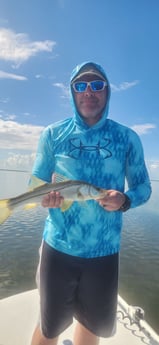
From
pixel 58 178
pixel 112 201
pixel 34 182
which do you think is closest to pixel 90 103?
pixel 58 178

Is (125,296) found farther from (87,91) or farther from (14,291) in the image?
(87,91)

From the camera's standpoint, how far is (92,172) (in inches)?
155

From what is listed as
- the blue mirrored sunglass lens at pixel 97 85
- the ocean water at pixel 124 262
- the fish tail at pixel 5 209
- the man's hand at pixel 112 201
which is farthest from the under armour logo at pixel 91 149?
the ocean water at pixel 124 262

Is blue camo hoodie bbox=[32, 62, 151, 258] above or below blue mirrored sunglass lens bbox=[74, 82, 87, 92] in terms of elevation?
below

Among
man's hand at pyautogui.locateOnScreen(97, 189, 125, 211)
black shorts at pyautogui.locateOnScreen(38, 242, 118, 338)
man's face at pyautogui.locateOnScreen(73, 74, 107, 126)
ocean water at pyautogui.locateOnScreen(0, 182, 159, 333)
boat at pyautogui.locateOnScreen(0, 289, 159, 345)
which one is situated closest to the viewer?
man's hand at pyautogui.locateOnScreen(97, 189, 125, 211)

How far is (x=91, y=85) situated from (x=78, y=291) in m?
2.95

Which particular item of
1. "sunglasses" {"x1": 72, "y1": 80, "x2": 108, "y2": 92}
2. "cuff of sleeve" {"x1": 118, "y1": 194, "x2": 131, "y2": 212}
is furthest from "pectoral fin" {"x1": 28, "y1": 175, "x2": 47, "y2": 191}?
"sunglasses" {"x1": 72, "y1": 80, "x2": 108, "y2": 92}

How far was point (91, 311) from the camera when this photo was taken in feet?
13.1

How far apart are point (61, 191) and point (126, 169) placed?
1.04 metres

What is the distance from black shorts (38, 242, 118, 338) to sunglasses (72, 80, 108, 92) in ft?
7.70

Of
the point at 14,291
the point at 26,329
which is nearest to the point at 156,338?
the point at 26,329

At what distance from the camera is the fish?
3594 millimetres

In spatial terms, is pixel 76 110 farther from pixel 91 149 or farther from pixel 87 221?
pixel 87 221

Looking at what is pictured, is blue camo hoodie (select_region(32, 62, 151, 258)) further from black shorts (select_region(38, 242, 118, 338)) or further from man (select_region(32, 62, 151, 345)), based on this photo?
black shorts (select_region(38, 242, 118, 338))
